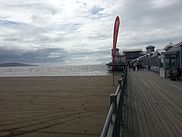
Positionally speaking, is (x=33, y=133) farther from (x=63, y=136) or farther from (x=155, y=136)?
(x=155, y=136)

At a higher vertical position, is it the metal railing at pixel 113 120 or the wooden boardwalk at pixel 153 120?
the metal railing at pixel 113 120

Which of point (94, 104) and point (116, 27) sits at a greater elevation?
point (116, 27)

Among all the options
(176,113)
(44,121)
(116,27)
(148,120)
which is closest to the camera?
(148,120)

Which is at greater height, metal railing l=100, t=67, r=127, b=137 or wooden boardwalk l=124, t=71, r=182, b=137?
metal railing l=100, t=67, r=127, b=137

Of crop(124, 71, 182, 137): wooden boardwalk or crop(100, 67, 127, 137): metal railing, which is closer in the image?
crop(100, 67, 127, 137): metal railing

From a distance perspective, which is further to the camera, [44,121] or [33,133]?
[44,121]

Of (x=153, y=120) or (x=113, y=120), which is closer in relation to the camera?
(x=113, y=120)

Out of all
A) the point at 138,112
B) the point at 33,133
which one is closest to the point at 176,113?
the point at 138,112

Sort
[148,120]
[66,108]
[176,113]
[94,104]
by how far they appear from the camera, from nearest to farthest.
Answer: [148,120] → [176,113] → [66,108] → [94,104]

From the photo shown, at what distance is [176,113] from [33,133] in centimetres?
416

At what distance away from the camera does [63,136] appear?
592 centimetres

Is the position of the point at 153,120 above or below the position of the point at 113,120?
below

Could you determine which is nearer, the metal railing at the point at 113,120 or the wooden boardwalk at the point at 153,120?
the metal railing at the point at 113,120

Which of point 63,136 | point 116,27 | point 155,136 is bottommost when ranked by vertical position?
point 63,136
